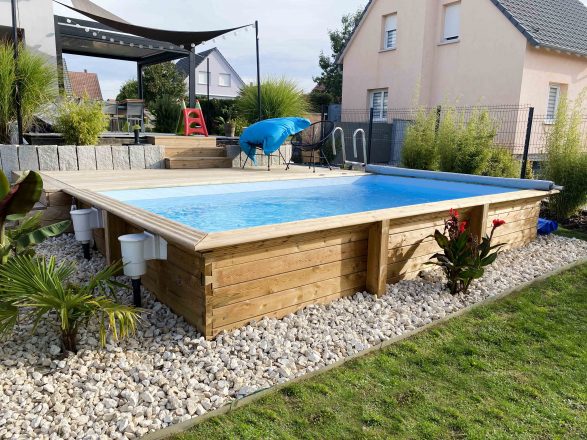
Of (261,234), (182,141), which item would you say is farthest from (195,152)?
(261,234)

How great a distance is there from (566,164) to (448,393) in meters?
5.79

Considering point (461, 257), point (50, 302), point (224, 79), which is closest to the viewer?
point (50, 302)

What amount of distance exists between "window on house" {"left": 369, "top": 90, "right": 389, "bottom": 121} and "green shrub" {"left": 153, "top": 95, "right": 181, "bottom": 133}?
8.68 m

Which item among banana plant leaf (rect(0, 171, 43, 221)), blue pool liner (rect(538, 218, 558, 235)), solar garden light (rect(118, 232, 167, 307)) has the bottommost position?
blue pool liner (rect(538, 218, 558, 235))

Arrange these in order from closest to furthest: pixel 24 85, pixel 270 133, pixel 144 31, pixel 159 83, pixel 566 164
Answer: pixel 24 85 → pixel 566 164 → pixel 270 133 → pixel 144 31 → pixel 159 83

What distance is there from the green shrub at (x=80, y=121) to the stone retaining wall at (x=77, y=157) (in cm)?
25

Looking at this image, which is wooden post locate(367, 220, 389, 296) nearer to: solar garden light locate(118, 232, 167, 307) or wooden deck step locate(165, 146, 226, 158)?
solar garden light locate(118, 232, 167, 307)

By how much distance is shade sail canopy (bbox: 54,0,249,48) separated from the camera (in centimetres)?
987

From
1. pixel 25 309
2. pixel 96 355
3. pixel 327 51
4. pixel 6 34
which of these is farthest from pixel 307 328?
pixel 327 51

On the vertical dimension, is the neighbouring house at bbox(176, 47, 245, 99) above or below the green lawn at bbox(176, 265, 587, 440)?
above

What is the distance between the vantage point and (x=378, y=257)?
3938 mm

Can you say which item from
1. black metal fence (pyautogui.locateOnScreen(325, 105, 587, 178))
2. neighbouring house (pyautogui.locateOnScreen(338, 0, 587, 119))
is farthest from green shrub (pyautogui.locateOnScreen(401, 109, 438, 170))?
neighbouring house (pyautogui.locateOnScreen(338, 0, 587, 119))

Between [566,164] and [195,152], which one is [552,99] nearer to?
[566,164]

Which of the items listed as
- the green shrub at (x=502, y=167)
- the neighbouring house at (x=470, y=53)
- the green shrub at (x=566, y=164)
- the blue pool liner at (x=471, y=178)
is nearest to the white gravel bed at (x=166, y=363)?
the blue pool liner at (x=471, y=178)
